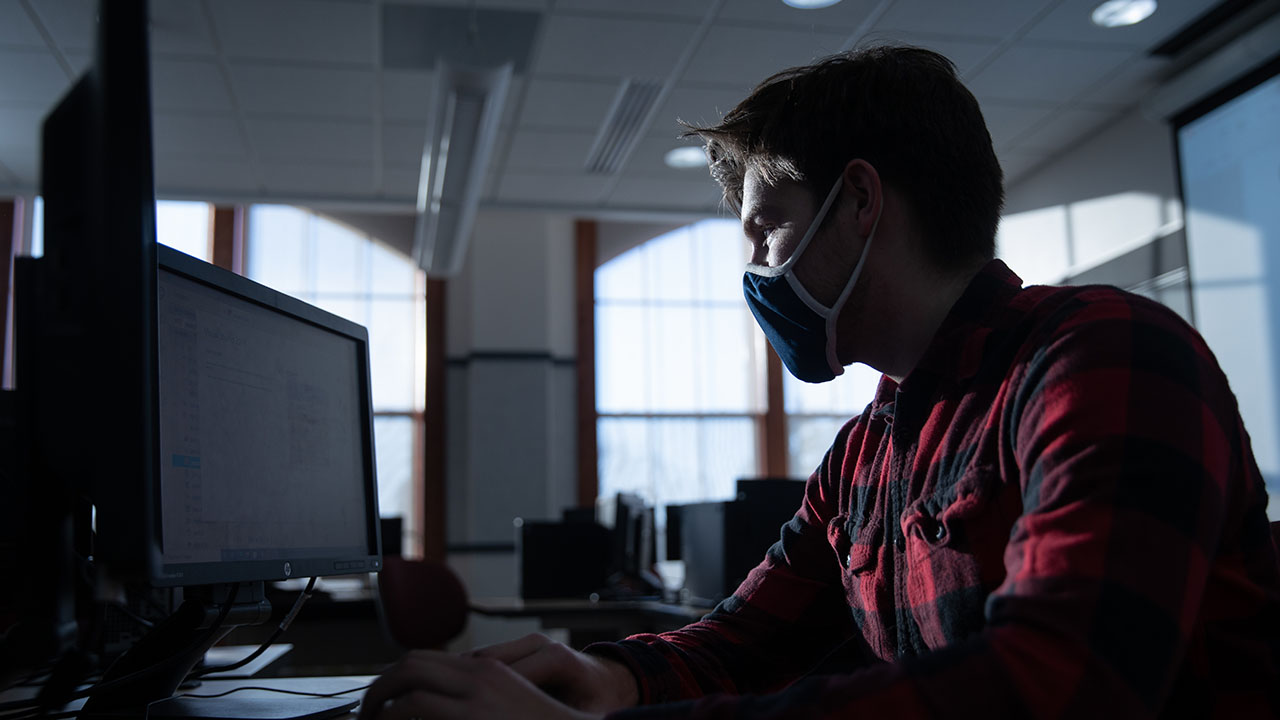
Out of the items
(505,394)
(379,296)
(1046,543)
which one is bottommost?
(1046,543)

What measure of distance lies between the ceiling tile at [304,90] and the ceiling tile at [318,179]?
2.33ft

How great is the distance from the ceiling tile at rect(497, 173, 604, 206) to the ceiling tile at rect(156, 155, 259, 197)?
4.66ft

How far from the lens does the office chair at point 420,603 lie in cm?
441

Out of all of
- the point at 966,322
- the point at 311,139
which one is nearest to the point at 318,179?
the point at 311,139

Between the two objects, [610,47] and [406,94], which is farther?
[406,94]

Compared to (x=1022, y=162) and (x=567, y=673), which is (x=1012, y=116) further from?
(x=567, y=673)

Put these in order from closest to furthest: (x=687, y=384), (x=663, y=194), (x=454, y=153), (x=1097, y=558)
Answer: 1. (x=1097, y=558)
2. (x=454, y=153)
3. (x=663, y=194)
4. (x=687, y=384)

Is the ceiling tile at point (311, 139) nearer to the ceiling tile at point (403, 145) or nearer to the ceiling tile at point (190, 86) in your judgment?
the ceiling tile at point (403, 145)

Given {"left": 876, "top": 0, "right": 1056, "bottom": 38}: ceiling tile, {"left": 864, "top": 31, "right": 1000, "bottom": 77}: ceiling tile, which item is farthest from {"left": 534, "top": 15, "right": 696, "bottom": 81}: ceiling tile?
{"left": 864, "top": 31, "right": 1000, "bottom": 77}: ceiling tile

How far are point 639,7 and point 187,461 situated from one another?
123 inches

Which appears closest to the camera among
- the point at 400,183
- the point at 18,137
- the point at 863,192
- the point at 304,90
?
the point at 863,192

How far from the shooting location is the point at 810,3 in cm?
369

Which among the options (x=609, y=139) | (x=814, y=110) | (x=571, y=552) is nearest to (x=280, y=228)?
(x=609, y=139)

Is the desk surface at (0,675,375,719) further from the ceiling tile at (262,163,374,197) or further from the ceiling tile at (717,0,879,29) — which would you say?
the ceiling tile at (262,163,374,197)
